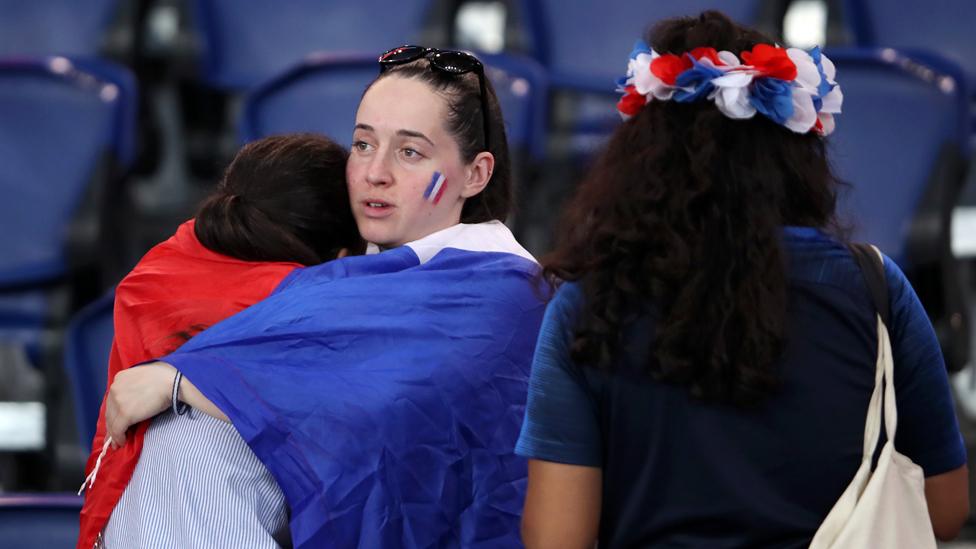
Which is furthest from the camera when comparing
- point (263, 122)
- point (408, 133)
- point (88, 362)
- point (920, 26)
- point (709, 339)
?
point (920, 26)

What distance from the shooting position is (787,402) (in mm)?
1345

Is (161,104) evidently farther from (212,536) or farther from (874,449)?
(874,449)

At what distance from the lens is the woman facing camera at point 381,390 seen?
1.64m

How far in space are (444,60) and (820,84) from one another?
0.71 meters

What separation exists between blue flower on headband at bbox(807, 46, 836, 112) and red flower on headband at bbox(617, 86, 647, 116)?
0.57 feet

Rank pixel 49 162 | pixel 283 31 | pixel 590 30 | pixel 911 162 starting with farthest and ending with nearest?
pixel 283 31 < pixel 590 30 < pixel 49 162 < pixel 911 162

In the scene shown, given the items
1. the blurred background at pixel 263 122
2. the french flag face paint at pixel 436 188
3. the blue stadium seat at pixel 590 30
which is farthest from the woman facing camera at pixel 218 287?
the blue stadium seat at pixel 590 30

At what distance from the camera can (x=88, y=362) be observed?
8.64 feet

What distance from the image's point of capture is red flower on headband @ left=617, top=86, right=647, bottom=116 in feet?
4.69

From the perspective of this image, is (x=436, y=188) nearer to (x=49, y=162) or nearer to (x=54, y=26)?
(x=49, y=162)

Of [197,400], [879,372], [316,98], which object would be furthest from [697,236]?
[316,98]

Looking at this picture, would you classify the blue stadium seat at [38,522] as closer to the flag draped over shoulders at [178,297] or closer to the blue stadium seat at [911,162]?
the flag draped over shoulders at [178,297]

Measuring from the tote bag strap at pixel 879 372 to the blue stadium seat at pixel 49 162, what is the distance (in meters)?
2.35

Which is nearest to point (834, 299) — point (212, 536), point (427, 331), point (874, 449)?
point (874, 449)
